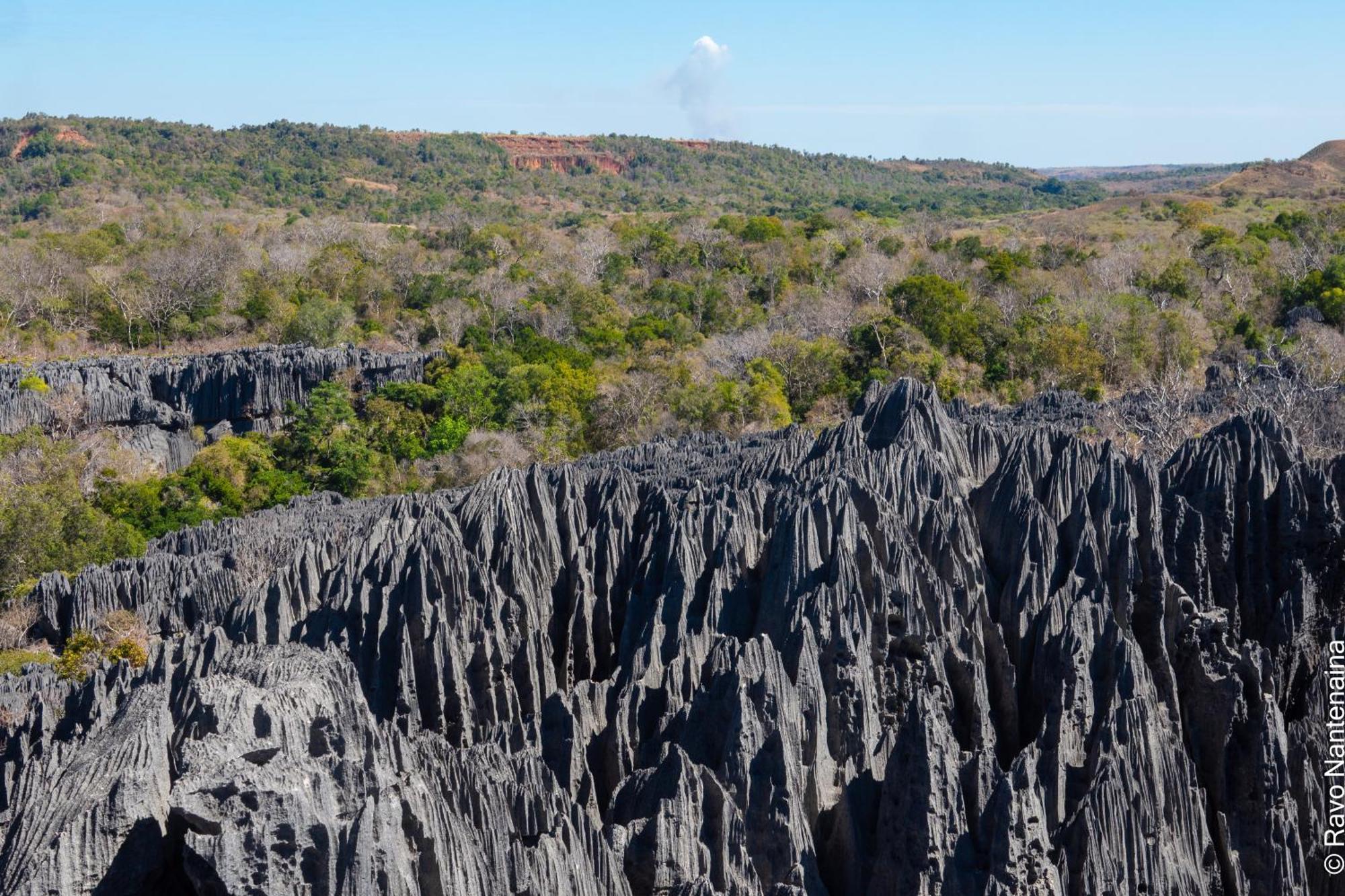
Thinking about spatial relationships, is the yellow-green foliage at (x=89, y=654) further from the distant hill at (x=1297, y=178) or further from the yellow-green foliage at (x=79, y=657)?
the distant hill at (x=1297, y=178)

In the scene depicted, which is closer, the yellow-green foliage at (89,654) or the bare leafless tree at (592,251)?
the yellow-green foliage at (89,654)

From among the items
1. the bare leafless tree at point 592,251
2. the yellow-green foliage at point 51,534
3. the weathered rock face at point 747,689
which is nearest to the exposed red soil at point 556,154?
the bare leafless tree at point 592,251

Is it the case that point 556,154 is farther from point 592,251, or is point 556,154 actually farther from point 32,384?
point 32,384

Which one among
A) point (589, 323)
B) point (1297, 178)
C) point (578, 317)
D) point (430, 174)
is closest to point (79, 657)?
point (589, 323)

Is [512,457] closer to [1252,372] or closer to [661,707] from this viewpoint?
[661,707]

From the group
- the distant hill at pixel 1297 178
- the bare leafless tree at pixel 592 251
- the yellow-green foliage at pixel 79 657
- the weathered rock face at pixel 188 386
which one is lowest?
the yellow-green foliage at pixel 79 657

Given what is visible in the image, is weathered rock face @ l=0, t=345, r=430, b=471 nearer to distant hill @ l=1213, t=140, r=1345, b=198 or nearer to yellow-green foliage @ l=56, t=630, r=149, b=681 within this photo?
yellow-green foliage @ l=56, t=630, r=149, b=681
